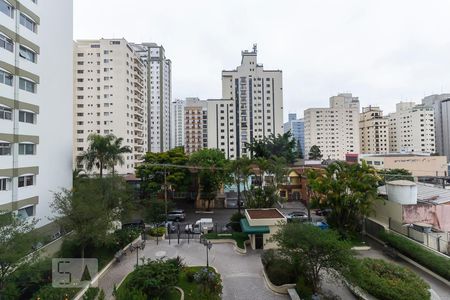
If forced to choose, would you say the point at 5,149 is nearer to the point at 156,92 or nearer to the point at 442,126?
the point at 156,92

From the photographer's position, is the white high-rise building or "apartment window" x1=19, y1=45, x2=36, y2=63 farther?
the white high-rise building

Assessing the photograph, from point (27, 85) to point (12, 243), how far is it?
13.3 m

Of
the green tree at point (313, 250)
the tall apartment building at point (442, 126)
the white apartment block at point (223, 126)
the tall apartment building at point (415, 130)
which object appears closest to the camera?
the green tree at point (313, 250)

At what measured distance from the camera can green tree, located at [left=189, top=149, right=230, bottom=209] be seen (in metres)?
32.7

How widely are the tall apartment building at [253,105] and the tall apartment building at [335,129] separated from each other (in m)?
25.1

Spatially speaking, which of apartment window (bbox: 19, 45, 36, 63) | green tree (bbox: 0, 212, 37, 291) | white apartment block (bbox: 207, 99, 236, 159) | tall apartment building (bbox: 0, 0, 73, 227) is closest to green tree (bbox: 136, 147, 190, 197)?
tall apartment building (bbox: 0, 0, 73, 227)

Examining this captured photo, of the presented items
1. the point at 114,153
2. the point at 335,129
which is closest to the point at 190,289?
the point at 114,153

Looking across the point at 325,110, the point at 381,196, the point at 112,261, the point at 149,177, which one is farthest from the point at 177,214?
the point at 325,110

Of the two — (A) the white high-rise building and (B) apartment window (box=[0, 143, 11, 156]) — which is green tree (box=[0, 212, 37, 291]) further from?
(A) the white high-rise building

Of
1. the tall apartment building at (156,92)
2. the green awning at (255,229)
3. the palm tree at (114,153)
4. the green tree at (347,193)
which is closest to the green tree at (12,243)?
the green awning at (255,229)

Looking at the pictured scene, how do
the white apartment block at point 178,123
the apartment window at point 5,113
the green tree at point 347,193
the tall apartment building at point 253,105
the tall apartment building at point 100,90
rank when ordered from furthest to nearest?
the white apartment block at point 178,123, the tall apartment building at point 253,105, the tall apartment building at point 100,90, the green tree at point 347,193, the apartment window at point 5,113

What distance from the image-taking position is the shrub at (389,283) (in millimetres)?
10953

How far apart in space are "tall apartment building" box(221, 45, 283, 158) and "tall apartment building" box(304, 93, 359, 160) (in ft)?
82.4

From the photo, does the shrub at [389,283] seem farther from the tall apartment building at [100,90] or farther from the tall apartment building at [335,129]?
the tall apartment building at [335,129]
